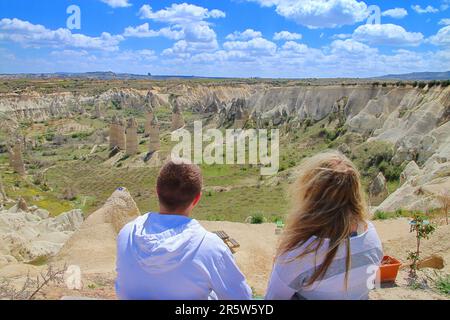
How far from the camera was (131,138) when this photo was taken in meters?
31.8

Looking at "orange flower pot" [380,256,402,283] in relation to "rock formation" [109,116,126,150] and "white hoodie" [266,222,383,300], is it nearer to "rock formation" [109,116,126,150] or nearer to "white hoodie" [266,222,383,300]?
"white hoodie" [266,222,383,300]

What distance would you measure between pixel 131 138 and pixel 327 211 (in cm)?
3018

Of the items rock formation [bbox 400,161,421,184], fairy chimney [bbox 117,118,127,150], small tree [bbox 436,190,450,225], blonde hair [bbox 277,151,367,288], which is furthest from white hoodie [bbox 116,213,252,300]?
fairy chimney [bbox 117,118,127,150]

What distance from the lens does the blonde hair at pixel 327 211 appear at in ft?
7.97

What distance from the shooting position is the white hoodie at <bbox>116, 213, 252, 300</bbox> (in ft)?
7.74

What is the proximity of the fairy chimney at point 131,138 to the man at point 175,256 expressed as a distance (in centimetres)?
2978

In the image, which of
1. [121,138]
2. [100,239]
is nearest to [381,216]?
[100,239]

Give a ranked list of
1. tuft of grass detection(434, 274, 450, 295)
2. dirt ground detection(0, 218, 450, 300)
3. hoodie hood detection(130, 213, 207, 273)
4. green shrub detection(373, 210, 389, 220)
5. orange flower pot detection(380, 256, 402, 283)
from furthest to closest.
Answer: green shrub detection(373, 210, 389, 220)
orange flower pot detection(380, 256, 402, 283)
tuft of grass detection(434, 274, 450, 295)
dirt ground detection(0, 218, 450, 300)
hoodie hood detection(130, 213, 207, 273)

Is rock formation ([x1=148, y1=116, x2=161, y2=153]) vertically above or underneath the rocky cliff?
underneath

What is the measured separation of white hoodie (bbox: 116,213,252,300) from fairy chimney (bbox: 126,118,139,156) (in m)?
29.8

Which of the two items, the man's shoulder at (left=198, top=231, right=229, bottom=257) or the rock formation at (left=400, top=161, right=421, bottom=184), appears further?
the rock formation at (left=400, top=161, right=421, bottom=184)

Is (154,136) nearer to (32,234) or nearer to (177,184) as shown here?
(32,234)
